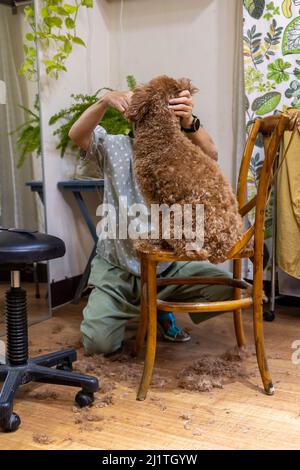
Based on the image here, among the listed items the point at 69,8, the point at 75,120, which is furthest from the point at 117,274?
the point at 69,8

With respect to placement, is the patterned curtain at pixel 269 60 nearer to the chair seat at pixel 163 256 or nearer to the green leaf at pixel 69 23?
the green leaf at pixel 69 23

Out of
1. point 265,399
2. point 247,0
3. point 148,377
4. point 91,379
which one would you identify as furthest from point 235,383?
point 247,0

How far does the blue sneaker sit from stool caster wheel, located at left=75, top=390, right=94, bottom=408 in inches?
25.9

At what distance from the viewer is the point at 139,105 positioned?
4.85 feet

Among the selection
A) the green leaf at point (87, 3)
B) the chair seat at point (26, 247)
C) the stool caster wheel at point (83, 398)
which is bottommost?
the stool caster wheel at point (83, 398)

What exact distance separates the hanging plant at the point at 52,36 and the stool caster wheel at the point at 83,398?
1.58 m

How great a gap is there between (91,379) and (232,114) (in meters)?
1.75

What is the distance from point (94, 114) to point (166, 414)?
103 centimetres

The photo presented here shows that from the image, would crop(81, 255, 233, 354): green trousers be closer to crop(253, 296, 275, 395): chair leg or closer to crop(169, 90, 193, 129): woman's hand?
crop(253, 296, 275, 395): chair leg

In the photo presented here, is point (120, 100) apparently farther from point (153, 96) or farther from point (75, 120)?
point (75, 120)

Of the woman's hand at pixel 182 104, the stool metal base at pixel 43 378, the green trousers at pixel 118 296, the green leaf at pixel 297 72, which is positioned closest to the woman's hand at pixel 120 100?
the woman's hand at pixel 182 104

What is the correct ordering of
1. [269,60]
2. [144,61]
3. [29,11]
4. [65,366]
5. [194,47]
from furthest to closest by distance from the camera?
[144,61], [194,47], [269,60], [29,11], [65,366]

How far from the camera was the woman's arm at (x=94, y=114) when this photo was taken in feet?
5.33

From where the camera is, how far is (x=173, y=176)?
58.2 inches
